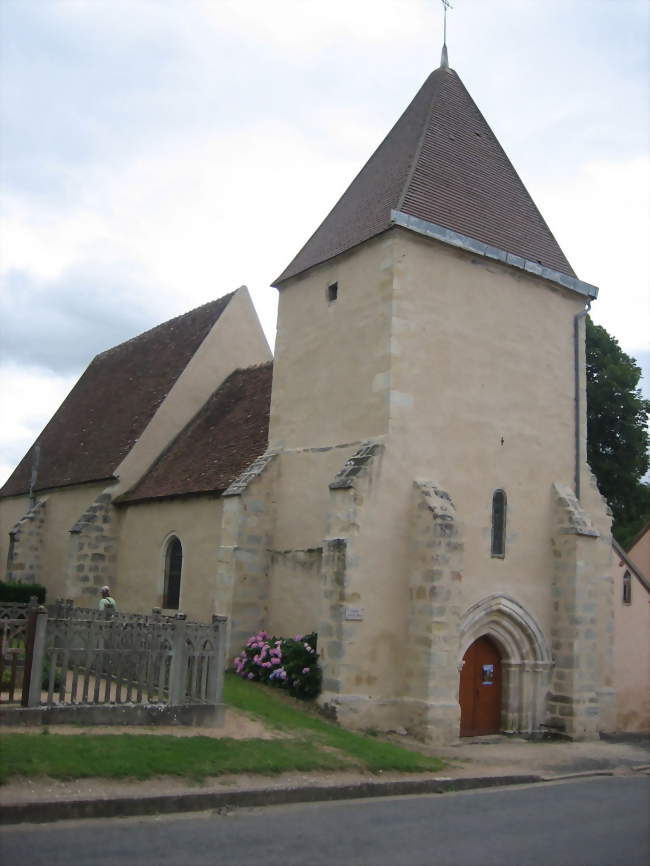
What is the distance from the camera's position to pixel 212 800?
8820 millimetres

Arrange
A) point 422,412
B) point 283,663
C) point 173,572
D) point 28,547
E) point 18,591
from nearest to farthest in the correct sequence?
point 283,663 → point 422,412 → point 173,572 → point 18,591 → point 28,547

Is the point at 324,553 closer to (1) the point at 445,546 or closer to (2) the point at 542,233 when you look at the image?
(1) the point at 445,546

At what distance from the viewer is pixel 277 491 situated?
713 inches

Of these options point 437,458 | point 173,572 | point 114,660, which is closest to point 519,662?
point 437,458

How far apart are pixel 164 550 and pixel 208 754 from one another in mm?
11136

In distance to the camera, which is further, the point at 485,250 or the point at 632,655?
the point at 632,655

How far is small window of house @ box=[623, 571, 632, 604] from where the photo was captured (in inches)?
799

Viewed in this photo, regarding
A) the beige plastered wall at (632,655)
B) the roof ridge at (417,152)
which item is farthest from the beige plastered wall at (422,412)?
the beige plastered wall at (632,655)

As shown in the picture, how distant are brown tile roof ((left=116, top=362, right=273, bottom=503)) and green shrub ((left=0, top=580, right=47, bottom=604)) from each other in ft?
12.2

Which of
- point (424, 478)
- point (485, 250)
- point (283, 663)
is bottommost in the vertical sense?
point (283, 663)

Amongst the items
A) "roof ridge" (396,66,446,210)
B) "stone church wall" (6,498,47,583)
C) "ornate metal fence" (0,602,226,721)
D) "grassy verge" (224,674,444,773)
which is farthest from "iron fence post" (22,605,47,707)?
"stone church wall" (6,498,47,583)

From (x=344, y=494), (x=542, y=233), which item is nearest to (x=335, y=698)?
(x=344, y=494)

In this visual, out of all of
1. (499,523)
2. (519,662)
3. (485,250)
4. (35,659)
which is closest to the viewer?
(35,659)

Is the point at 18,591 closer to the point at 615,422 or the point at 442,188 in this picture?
the point at 442,188
